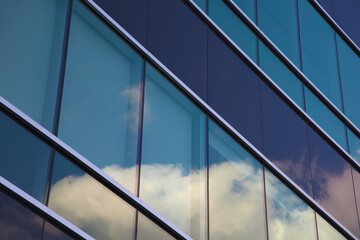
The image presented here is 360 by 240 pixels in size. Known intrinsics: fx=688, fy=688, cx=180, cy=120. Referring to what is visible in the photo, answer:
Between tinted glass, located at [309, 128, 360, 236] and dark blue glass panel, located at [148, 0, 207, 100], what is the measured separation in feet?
15.2

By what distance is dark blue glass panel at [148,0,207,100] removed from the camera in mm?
13102

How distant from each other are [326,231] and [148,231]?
6.64 m

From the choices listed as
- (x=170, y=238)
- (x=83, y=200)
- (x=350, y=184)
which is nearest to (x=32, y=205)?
(x=83, y=200)

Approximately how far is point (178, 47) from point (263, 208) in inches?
148

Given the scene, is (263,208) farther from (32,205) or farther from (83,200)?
(32,205)

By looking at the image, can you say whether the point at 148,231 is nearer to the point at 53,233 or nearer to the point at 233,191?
the point at 53,233

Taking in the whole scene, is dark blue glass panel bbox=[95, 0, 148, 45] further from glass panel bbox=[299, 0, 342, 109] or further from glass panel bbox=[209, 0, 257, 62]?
glass panel bbox=[299, 0, 342, 109]

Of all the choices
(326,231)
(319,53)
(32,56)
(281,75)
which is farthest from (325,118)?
(32,56)

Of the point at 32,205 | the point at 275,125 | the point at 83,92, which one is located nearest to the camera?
the point at 32,205

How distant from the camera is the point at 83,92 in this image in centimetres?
1102

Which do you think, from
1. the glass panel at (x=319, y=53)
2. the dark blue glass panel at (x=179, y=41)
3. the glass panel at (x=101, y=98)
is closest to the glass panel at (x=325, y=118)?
the glass panel at (x=319, y=53)

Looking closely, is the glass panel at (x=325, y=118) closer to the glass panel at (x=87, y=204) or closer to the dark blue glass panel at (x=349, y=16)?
the dark blue glass panel at (x=349, y=16)

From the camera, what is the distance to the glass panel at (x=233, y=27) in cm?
1549

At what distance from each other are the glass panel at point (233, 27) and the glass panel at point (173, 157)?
3020 mm
